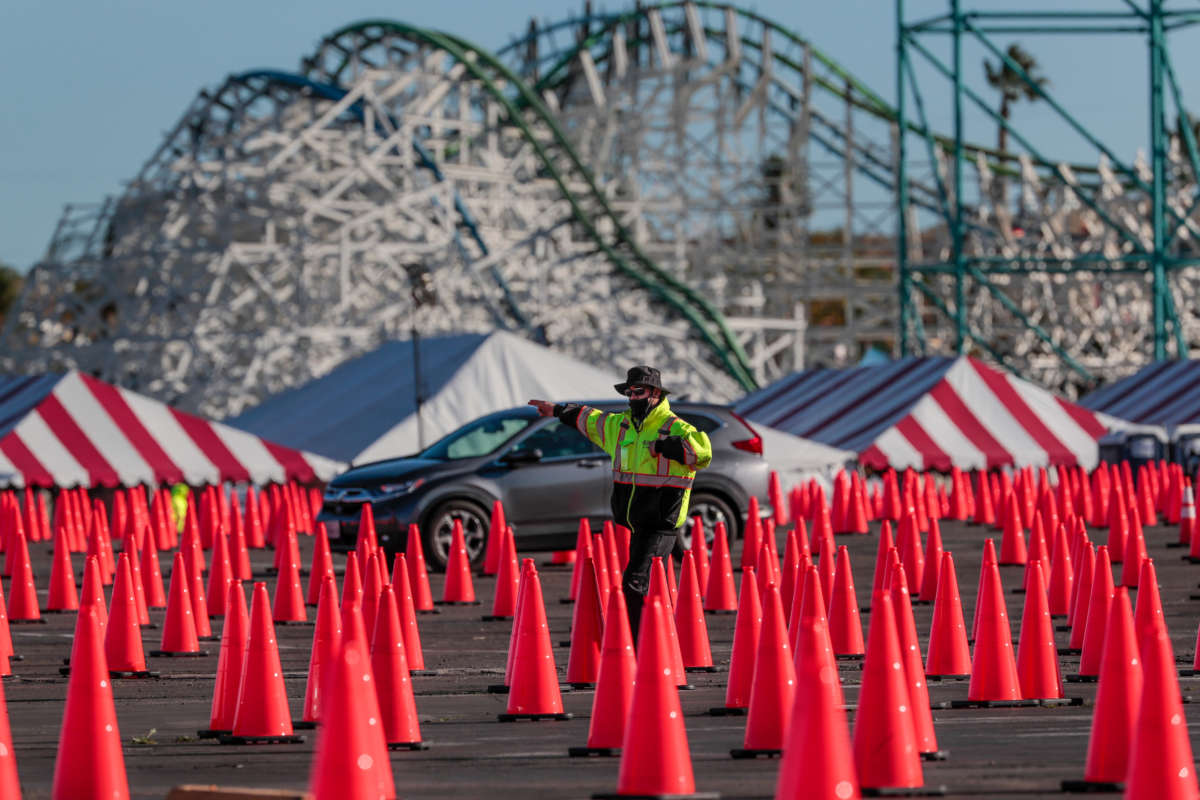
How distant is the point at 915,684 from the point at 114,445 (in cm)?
1913

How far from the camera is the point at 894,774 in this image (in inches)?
275

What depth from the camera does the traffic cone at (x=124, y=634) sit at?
36.5 feet

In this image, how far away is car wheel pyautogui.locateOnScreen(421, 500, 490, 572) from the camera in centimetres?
1795

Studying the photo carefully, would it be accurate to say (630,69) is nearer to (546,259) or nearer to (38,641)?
(546,259)

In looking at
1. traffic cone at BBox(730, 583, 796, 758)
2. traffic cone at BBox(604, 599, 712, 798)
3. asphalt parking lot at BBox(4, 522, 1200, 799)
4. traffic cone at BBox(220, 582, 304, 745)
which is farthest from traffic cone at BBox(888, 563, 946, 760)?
traffic cone at BBox(220, 582, 304, 745)

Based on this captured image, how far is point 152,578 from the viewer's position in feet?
49.8

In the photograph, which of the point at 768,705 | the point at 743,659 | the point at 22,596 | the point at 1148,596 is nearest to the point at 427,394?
the point at 22,596

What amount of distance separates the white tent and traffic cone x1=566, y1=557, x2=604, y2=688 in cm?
1706

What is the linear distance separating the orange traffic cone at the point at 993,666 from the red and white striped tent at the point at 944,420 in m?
18.0

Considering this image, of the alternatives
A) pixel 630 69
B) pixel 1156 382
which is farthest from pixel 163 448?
pixel 630 69

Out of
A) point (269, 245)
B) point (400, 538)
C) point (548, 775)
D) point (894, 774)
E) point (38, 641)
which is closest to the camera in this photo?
point (894, 774)

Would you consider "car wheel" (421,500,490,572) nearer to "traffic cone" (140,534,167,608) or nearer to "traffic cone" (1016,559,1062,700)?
"traffic cone" (140,534,167,608)

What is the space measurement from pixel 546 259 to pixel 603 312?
11.5ft

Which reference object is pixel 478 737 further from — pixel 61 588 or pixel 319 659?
pixel 61 588
